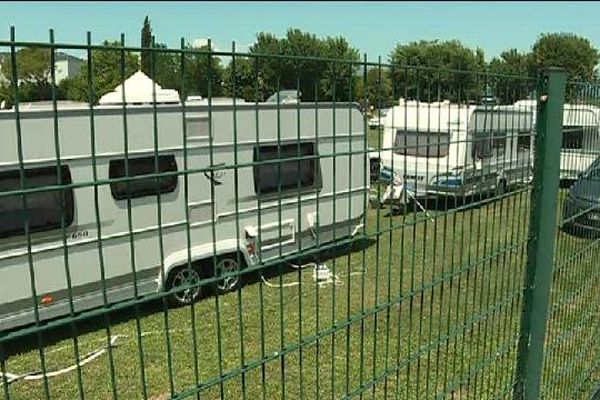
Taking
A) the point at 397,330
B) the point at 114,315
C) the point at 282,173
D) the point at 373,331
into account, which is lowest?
the point at 397,330

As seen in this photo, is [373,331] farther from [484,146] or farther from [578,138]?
[578,138]

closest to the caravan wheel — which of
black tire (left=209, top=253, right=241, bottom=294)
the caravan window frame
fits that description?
black tire (left=209, top=253, right=241, bottom=294)

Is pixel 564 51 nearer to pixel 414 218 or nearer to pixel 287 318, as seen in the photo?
pixel 287 318

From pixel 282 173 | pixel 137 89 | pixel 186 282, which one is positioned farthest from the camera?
pixel 137 89

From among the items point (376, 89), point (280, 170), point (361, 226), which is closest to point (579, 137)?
point (361, 226)

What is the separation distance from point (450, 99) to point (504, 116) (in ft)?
1.34

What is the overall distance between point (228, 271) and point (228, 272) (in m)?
0.43

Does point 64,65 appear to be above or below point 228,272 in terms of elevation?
above

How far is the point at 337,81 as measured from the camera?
1.87m

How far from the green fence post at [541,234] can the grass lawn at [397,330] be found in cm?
6

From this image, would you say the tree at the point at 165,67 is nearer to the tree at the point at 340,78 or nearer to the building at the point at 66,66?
the building at the point at 66,66

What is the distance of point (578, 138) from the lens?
3.29 metres

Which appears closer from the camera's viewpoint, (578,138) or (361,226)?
(361,226)

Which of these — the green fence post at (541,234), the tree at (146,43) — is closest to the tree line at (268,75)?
the tree at (146,43)
